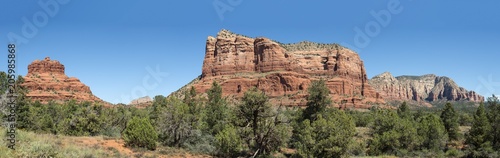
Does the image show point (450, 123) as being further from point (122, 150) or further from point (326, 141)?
point (122, 150)

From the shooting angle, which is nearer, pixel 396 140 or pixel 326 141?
pixel 326 141

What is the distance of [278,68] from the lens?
6486 inches

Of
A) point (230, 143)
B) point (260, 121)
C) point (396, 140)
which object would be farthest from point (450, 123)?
point (230, 143)

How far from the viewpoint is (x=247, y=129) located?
97.8 ft

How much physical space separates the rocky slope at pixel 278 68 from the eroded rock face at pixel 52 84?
Answer: 51216mm

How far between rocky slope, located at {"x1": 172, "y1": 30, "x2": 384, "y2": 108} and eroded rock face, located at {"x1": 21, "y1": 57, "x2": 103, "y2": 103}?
5122cm

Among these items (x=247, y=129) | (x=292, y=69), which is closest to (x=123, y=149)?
(x=247, y=129)

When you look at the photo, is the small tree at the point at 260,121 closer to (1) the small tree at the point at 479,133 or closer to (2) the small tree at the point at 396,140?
(2) the small tree at the point at 396,140

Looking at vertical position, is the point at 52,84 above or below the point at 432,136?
above

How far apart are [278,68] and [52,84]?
100 meters

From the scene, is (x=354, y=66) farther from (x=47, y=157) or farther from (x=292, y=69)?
(x=47, y=157)

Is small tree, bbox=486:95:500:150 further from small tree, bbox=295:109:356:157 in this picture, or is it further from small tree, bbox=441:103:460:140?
small tree, bbox=295:109:356:157

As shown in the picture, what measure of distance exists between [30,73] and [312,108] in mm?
153038

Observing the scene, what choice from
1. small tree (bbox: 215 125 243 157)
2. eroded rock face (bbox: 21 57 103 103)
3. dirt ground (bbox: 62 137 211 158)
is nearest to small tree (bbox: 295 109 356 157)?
small tree (bbox: 215 125 243 157)
